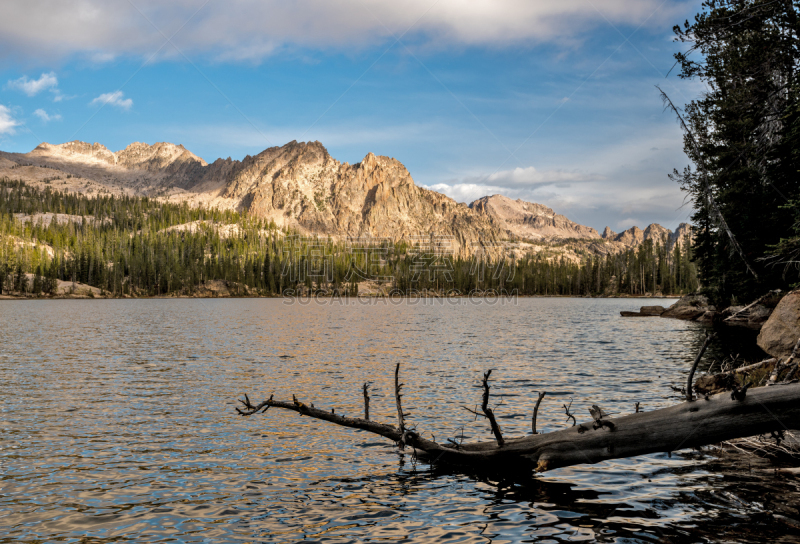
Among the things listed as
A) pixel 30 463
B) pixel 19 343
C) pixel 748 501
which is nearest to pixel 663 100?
pixel 748 501

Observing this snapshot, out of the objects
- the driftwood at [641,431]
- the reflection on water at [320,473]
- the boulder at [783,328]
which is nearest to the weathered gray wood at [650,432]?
the driftwood at [641,431]

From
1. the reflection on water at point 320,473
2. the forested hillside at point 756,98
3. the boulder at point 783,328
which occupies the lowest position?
the reflection on water at point 320,473

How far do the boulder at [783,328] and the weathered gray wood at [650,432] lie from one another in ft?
63.7

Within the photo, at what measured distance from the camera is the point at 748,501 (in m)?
11.3

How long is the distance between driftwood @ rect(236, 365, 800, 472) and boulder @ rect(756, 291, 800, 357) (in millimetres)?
19415

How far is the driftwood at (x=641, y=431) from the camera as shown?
10.4m

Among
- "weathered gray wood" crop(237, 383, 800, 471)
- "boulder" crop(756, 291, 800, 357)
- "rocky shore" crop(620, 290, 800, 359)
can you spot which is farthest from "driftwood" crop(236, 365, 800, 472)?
"boulder" crop(756, 291, 800, 357)

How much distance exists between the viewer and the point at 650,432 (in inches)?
442

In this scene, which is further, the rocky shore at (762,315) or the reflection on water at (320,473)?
the rocky shore at (762,315)

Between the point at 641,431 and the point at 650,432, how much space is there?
0.57ft

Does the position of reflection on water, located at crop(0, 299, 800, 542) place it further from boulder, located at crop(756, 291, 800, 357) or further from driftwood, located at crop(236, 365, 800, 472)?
boulder, located at crop(756, 291, 800, 357)

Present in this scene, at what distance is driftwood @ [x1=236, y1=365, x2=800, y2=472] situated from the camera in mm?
10391

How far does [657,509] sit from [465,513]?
403cm

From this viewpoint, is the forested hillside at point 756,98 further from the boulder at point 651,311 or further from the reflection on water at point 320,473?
the boulder at point 651,311
